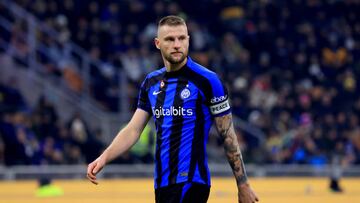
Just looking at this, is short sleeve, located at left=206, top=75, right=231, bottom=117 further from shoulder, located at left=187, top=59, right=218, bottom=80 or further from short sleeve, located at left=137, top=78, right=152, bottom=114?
short sleeve, located at left=137, top=78, right=152, bottom=114

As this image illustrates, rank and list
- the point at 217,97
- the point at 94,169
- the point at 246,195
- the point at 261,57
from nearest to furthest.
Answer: the point at 246,195, the point at 217,97, the point at 94,169, the point at 261,57

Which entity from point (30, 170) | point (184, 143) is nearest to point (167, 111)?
point (184, 143)

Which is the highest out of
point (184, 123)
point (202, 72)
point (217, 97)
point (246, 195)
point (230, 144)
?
point (202, 72)

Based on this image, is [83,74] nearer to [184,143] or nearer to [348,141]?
[348,141]

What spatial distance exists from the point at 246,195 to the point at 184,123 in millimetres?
647

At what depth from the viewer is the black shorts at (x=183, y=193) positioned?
21.1 feet

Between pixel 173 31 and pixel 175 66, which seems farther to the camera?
pixel 175 66

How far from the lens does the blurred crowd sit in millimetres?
24688

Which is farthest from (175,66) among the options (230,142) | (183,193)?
(183,193)

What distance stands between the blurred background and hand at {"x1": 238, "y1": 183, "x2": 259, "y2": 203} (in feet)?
47.0

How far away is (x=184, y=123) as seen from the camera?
21.5ft

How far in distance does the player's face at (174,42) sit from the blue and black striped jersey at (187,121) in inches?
6.7

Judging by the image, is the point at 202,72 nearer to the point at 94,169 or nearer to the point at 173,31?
the point at 173,31

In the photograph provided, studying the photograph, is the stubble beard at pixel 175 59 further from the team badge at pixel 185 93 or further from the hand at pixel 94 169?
the hand at pixel 94 169
